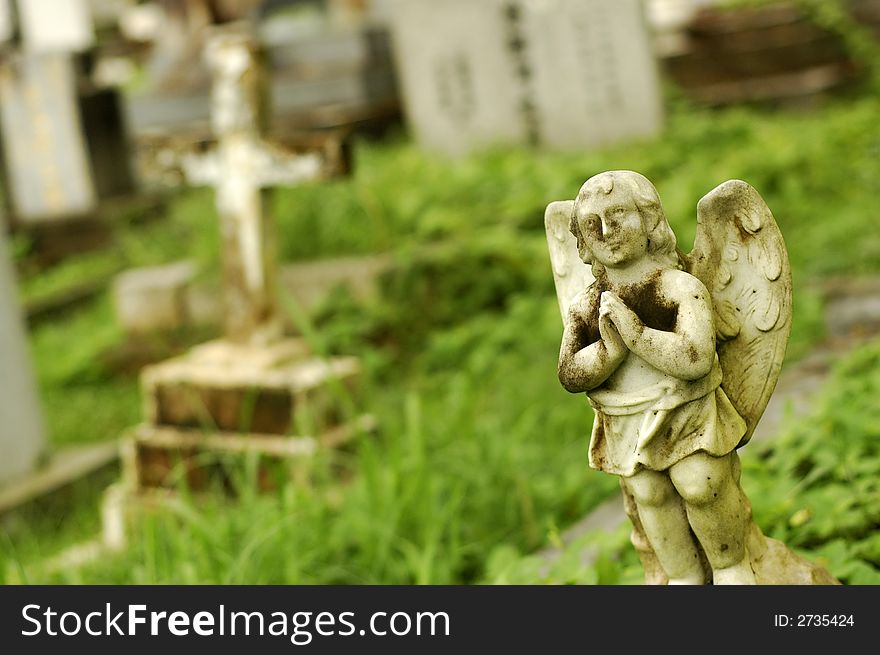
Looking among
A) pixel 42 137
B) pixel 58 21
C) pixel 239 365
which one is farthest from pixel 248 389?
pixel 42 137

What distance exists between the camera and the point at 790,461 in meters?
3.12

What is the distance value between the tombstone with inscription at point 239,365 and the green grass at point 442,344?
24cm

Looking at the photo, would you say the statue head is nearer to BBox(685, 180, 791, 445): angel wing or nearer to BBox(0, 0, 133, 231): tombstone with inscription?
BBox(685, 180, 791, 445): angel wing

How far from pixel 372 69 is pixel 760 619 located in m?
8.39

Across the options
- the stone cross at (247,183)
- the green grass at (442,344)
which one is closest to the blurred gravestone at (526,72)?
the green grass at (442,344)

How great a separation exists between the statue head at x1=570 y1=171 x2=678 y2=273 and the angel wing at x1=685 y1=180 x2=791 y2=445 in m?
→ 0.15

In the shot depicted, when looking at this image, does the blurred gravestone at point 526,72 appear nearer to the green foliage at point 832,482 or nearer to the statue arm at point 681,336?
the green foliage at point 832,482

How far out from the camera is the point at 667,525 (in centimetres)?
218

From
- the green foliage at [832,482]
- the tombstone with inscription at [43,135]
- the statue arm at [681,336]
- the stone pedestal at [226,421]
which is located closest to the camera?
the statue arm at [681,336]

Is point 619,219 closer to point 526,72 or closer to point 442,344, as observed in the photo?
point 442,344

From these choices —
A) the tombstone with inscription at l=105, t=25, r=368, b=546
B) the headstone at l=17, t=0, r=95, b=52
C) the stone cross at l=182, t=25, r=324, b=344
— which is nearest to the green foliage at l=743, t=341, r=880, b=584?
the tombstone with inscription at l=105, t=25, r=368, b=546

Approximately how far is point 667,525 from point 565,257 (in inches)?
23.1

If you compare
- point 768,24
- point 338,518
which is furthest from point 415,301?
point 768,24

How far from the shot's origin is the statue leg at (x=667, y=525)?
7.04 feet
